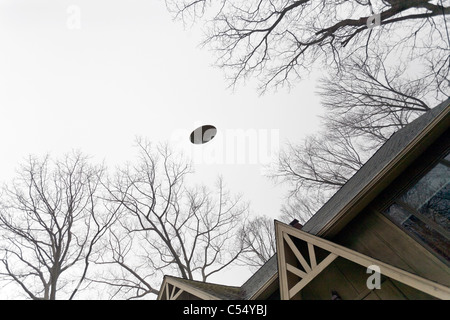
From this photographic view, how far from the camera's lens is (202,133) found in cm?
653

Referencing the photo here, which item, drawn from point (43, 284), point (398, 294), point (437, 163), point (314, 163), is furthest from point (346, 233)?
point (43, 284)

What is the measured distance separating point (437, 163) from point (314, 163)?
858 cm

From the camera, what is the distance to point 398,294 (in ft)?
11.2

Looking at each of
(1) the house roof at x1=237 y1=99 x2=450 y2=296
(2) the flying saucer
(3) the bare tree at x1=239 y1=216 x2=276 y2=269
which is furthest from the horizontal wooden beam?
(3) the bare tree at x1=239 y1=216 x2=276 y2=269

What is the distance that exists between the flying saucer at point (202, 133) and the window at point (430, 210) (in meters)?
4.38

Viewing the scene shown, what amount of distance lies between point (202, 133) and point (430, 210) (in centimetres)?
494

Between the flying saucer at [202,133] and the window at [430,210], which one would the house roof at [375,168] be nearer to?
the window at [430,210]

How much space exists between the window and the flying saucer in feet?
14.4

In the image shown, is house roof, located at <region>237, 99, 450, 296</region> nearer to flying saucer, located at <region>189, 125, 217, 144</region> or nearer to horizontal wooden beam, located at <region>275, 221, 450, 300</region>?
horizontal wooden beam, located at <region>275, 221, 450, 300</region>

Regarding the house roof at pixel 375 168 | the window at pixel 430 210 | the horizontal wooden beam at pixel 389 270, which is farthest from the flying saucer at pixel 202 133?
the window at pixel 430 210

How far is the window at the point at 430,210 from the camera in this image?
11.4 feet

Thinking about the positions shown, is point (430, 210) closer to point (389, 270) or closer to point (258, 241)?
point (389, 270)
